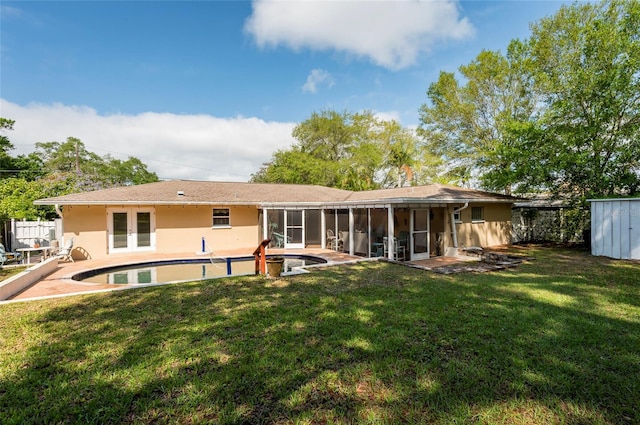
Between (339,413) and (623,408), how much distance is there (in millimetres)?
2804

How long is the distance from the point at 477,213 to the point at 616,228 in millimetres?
5297

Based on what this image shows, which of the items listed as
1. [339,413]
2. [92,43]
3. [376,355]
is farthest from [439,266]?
[92,43]

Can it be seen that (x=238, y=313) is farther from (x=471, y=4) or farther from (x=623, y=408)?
(x=471, y=4)

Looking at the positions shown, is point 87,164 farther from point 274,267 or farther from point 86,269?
point 274,267

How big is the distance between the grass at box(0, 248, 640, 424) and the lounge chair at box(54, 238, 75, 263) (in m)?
6.74

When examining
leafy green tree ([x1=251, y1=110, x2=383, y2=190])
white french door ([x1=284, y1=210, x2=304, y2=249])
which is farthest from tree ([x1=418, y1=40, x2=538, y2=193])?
white french door ([x1=284, y1=210, x2=304, y2=249])

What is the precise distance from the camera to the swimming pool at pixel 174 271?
10.2 metres

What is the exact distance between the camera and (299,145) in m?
37.6

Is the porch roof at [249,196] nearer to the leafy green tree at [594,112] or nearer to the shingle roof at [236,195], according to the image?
the shingle roof at [236,195]

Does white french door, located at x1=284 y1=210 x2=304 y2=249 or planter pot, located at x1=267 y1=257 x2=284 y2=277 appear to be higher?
white french door, located at x1=284 y1=210 x2=304 y2=249

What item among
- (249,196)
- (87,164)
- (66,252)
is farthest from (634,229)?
(87,164)

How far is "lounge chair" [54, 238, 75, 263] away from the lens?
39.4ft

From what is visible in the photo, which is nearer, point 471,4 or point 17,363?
point 17,363

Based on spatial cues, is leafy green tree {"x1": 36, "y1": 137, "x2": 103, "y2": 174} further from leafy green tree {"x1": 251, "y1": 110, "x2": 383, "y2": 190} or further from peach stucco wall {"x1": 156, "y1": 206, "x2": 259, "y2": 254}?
peach stucco wall {"x1": 156, "y1": 206, "x2": 259, "y2": 254}
